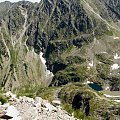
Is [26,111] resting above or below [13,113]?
below

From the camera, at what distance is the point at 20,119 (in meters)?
31.0

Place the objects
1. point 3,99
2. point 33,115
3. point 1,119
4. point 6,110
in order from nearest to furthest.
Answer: point 1,119 < point 6,110 < point 33,115 < point 3,99

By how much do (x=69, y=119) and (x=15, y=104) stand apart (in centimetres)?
553

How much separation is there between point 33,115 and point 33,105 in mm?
3722

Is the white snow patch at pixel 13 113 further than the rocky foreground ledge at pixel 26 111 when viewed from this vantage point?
No

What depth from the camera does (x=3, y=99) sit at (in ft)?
127

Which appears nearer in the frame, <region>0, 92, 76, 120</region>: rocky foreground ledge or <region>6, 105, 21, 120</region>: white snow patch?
<region>6, 105, 21, 120</region>: white snow patch

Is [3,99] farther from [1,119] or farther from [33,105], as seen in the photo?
[1,119]

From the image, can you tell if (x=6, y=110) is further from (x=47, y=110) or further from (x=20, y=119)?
(x=47, y=110)

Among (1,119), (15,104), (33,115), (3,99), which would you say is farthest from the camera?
(3,99)

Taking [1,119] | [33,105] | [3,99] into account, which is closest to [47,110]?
[33,105]

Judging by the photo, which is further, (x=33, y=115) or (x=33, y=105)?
(x=33, y=105)

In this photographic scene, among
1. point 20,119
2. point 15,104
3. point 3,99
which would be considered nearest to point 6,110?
point 20,119

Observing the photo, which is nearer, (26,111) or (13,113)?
(13,113)
